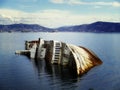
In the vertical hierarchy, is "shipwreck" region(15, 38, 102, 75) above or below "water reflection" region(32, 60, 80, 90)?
above

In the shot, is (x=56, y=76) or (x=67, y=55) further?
(x=67, y=55)

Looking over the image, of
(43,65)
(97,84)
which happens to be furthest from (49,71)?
(97,84)

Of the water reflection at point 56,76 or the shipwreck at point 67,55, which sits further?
the shipwreck at point 67,55

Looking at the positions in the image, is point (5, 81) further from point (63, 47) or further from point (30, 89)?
point (63, 47)

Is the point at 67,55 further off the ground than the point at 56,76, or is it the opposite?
the point at 67,55

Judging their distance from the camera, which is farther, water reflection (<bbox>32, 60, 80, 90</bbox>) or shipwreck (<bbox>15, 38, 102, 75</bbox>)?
shipwreck (<bbox>15, 38, 102, 75</bbox>)
